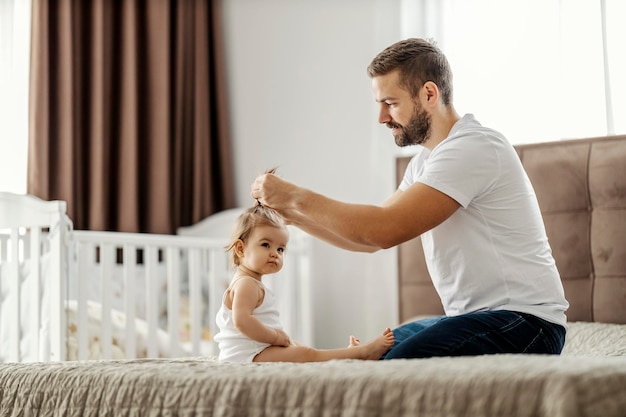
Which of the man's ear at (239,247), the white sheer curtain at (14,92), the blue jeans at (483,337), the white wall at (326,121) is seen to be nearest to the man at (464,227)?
the blue jeans at (483,337)

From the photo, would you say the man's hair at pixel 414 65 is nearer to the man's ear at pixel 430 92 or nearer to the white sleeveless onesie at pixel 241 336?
the man's ear at pixel 430 92

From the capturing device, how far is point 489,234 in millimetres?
1592

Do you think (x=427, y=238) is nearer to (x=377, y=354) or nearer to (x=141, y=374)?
(x=377, y=354)

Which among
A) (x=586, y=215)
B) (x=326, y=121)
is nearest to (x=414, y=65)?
(x=586, y=215)

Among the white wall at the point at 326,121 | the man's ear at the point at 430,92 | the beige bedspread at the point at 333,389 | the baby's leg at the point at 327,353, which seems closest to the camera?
the beige bedspread at the point at 333,389

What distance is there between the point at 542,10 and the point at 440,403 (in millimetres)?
2157

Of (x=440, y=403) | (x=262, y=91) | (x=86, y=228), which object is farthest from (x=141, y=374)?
(x=262, y=91)

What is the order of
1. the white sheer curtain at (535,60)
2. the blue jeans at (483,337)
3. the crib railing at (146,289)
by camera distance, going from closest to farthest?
the blue jeans at (483,337) < the crib railing at (146,289) < the white sheer curtain at (535,60)

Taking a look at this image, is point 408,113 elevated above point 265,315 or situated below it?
above

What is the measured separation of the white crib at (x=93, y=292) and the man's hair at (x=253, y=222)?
2.93 feet

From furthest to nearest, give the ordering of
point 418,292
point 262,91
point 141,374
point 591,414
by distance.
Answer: point 262,91
point 418,292
point 141,374
point 591,414

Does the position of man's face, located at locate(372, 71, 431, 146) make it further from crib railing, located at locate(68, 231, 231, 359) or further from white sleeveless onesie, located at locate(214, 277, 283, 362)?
crib railing, located at locate(68, 231, 231, 359)

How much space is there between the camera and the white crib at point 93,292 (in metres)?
2.41

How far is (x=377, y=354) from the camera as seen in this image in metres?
1.60
